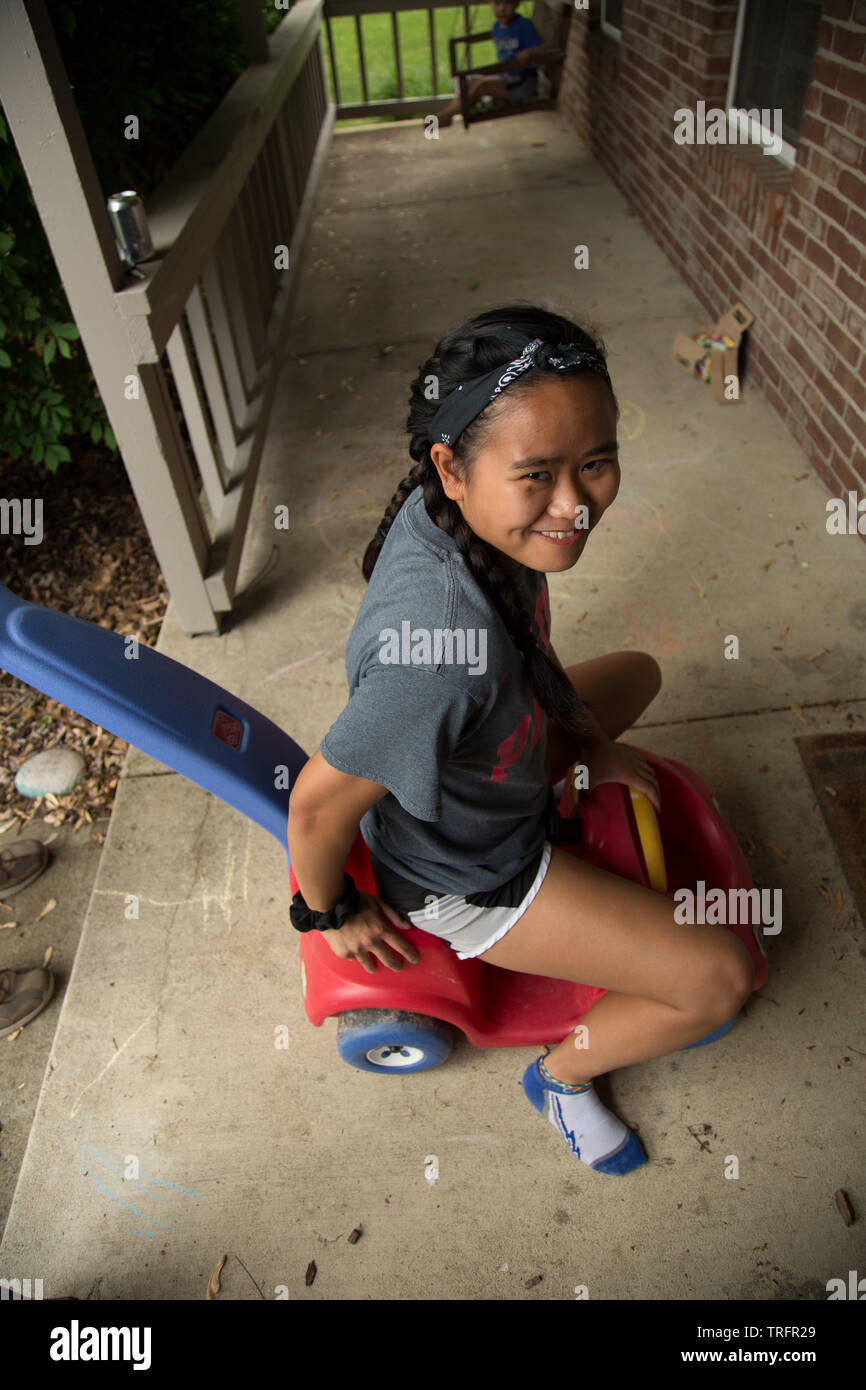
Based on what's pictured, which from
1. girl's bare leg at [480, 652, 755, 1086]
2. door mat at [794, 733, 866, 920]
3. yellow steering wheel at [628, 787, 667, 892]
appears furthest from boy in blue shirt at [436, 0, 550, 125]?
girl's bare leg at [480, 652, 755, 1086]

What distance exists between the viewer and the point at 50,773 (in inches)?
110

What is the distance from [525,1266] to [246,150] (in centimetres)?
397

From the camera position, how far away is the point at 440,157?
280 inches

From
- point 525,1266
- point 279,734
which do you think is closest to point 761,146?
point 279,734

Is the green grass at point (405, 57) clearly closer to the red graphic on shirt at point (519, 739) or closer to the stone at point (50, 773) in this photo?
the stone at point (50, 773)

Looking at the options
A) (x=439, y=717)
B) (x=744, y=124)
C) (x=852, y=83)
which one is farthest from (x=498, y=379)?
(x=744, y=124)

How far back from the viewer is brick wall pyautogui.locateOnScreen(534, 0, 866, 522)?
295cm

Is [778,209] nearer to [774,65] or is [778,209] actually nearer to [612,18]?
[774,65]

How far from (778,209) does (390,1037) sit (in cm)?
341

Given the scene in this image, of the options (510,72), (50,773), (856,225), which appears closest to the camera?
(50,773)

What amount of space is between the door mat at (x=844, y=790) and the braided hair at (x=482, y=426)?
1124mm

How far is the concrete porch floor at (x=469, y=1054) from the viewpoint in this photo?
65.3 inches

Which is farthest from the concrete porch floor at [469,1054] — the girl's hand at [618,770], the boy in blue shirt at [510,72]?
the boy in blue shirt at [510,72]

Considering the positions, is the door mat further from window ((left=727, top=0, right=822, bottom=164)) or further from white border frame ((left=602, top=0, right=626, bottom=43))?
white border frame ((left=602, top=0, right=626, bottom=43))
